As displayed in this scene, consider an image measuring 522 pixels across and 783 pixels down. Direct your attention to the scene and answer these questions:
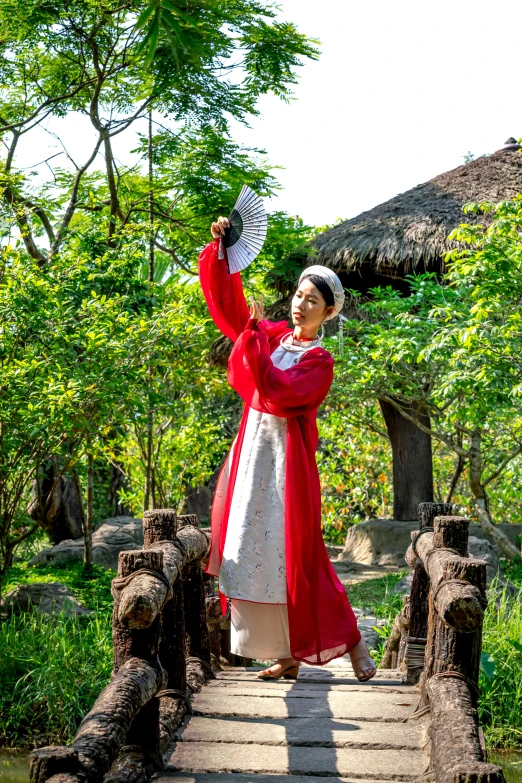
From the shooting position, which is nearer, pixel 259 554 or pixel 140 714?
pixel 140 714

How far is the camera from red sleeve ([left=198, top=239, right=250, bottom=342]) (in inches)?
139

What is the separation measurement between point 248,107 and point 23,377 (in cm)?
494

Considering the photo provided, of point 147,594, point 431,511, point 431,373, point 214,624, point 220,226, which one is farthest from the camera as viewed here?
point 431,373

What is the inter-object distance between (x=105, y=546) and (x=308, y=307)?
22.2 ft

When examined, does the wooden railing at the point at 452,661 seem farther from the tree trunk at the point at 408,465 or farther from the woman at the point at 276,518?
the tree trunk at the point at 408,465

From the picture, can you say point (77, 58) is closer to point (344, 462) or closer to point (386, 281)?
point (386, 281)

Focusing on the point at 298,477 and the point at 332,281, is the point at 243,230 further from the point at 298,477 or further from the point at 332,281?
the point at 298,477

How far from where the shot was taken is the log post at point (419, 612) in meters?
3.96

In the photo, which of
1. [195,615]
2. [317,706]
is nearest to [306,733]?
[317,706]

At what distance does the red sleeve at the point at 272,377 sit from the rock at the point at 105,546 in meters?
6.35

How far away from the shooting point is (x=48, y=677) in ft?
17.9

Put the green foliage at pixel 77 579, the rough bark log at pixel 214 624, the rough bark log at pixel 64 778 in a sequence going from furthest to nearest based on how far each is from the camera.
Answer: the green foliage at pixel 77 579 → the rough bark log at pixel 214 624 → the rough bark log at pixel 64 778

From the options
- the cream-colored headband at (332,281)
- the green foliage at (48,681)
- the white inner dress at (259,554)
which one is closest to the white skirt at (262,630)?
the white inner dress at (259,554)

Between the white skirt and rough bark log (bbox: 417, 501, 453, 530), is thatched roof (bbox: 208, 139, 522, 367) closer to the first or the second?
rough bark log (bbox: 417, 501, 453, 530)
